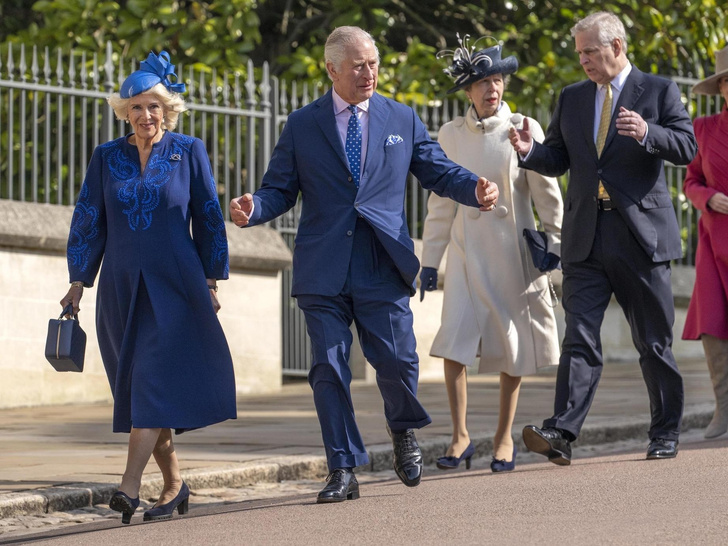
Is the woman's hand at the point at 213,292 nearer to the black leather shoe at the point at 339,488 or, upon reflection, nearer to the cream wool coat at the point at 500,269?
the black leather shoe at the point at 339,488

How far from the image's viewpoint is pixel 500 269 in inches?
277

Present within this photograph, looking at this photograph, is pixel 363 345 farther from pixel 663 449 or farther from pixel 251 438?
pixel 251 438

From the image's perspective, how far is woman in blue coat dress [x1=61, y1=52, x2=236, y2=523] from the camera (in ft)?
18.9

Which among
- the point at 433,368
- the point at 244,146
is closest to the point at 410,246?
the point at 244,146

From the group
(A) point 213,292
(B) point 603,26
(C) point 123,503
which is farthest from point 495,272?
(C) point 123,503

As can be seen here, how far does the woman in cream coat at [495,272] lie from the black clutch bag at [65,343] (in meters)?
1.78

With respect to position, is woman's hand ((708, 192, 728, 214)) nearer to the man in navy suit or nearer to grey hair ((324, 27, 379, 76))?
the man in navy suit

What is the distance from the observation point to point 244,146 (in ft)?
38.2

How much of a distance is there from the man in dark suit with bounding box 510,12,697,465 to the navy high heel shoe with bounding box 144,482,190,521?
1.62 m

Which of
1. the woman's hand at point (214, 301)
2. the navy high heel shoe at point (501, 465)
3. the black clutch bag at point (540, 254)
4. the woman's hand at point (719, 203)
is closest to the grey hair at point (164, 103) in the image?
the woman's hand at point (214, 301)

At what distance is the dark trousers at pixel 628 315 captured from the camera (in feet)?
21.9

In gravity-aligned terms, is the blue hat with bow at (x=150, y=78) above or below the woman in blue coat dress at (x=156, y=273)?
above

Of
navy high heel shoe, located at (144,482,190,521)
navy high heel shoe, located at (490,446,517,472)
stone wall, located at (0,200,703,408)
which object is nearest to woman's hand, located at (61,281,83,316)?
navy high heel shoe, located at (144,482,190,521)

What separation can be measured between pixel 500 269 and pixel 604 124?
0.82m
